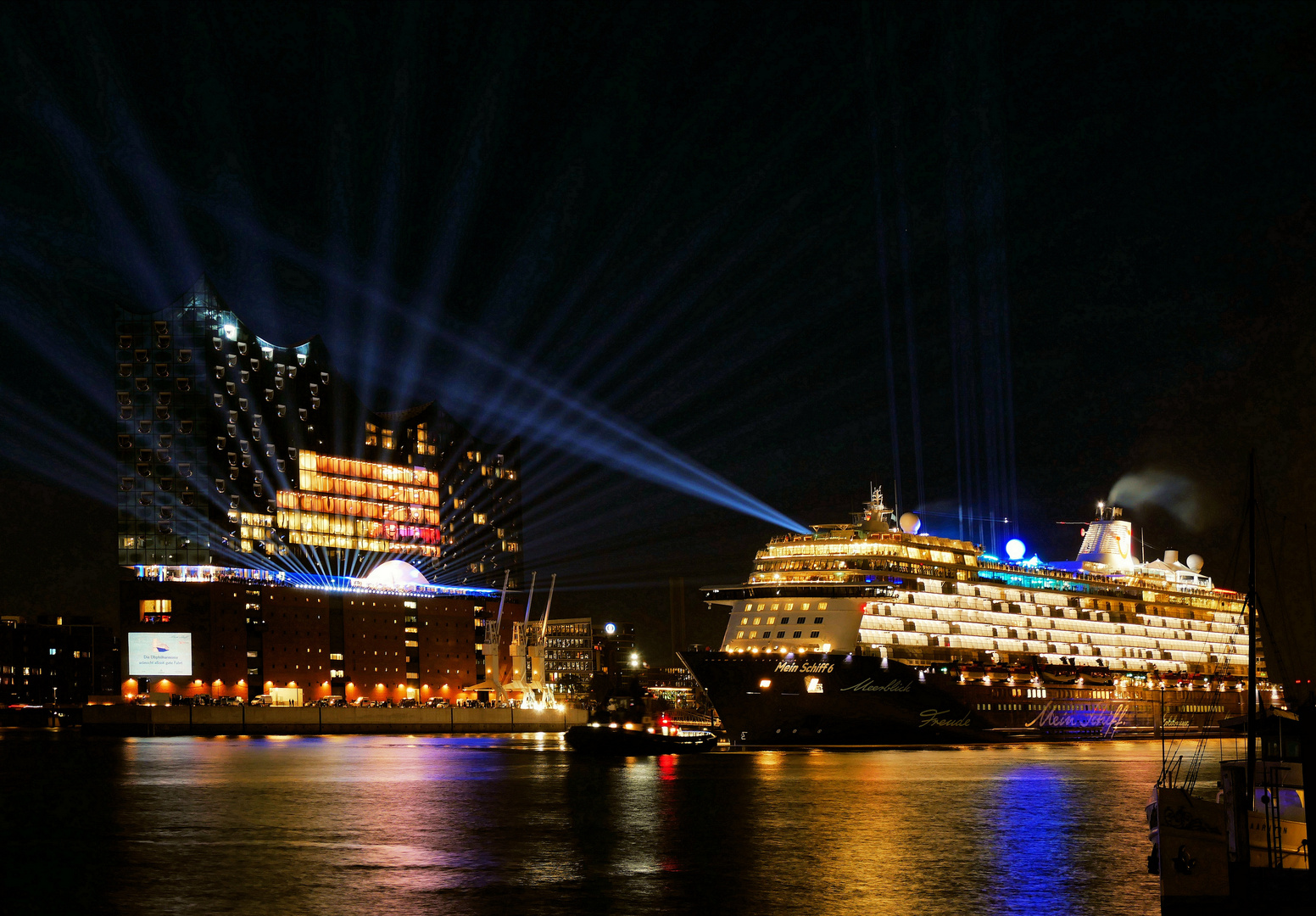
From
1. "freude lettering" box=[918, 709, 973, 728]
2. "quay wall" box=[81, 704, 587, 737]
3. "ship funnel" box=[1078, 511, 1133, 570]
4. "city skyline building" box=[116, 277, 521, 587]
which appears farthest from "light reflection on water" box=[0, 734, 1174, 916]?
"city skyline building" box=[116, 277, 521, 587]

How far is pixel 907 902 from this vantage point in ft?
84.4

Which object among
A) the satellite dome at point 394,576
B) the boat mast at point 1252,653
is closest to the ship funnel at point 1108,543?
the boat mast at point 1252,653

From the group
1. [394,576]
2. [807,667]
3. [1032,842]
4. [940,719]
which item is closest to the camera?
[1032,842]

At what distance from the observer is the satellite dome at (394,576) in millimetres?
175225

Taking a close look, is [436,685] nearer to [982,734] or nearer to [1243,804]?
[982,734]

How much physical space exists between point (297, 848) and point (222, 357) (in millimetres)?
139155

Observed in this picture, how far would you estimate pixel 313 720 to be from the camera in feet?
470

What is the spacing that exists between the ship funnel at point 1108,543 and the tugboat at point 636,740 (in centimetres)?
4567

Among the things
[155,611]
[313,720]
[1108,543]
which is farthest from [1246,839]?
[155,611]

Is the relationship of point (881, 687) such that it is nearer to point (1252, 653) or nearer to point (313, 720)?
point (1252, 653)

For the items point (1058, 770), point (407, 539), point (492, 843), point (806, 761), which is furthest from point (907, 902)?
point (407, 539)

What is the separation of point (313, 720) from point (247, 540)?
105ft

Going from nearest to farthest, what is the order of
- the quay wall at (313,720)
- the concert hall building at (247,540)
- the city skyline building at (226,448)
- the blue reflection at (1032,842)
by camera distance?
the blue reflection at (1032,842) → the quay wall at (313,720) → the concert hall building at (247,540) → the city skyline building at (226,448)

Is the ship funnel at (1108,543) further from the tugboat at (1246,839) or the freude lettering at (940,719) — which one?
the tugboat at (1246,839)
